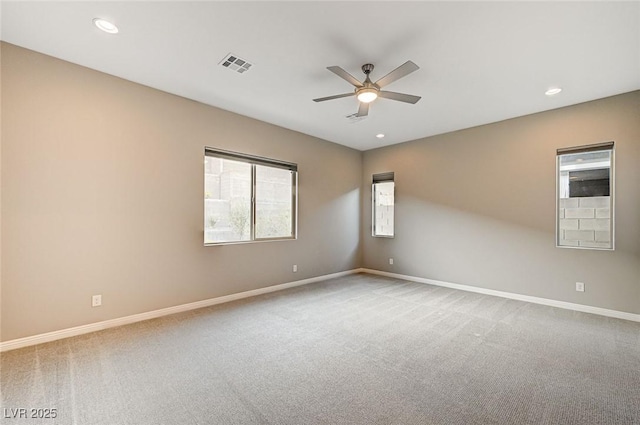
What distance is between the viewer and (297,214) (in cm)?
508

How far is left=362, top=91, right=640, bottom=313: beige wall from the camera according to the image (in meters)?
3.52

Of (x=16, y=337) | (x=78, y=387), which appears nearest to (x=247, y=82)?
(x=78, y=387)

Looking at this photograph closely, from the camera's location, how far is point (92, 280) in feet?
9.82

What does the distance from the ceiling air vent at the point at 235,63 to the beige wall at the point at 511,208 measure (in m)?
3.78

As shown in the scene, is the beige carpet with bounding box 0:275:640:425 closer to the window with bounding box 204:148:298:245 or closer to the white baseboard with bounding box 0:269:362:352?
the white baseboard with bounding box 0:269:362:352

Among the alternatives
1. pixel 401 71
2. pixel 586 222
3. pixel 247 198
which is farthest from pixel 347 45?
pixel 586 222

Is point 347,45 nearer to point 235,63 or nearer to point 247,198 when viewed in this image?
point 235,63

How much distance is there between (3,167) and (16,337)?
1611 mm

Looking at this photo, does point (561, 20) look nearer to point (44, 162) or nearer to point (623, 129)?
point (623, 129)

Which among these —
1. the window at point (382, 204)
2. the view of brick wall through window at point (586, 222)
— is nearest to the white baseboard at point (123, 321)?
the window at point (382, 204)

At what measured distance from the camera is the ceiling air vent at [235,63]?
278 cm

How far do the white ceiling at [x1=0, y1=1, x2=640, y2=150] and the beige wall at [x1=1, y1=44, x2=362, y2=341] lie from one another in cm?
31

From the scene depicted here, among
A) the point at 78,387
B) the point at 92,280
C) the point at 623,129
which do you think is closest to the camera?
the point at 78,387

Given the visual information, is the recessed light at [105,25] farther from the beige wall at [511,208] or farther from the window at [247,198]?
the beige wall at [511,208]
